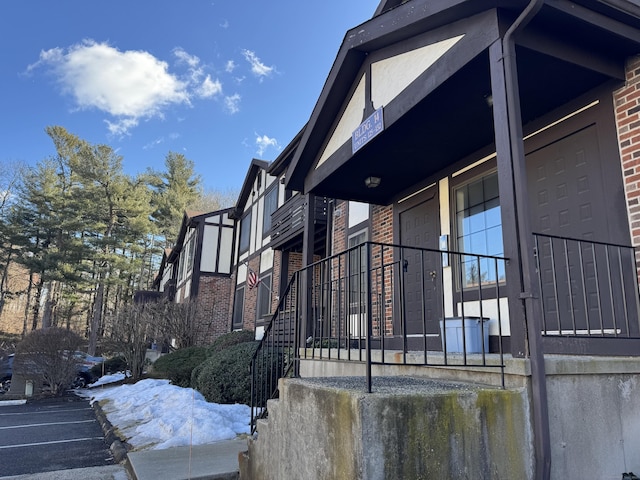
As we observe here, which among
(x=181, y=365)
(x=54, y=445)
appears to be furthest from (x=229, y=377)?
(x=181, y=365)

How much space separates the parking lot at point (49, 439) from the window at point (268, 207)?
7.49 meters

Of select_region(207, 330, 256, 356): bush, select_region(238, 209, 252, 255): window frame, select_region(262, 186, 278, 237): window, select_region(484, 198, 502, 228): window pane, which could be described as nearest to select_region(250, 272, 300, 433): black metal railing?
select_region(484, 198, 502, 228): window pane

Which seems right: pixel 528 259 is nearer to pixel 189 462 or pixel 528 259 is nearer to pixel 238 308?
pixel 189 462

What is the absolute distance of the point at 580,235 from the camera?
3984 mm

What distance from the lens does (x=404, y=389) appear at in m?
2.49

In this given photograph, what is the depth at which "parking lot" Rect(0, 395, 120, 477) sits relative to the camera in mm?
5453

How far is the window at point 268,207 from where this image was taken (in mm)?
14641

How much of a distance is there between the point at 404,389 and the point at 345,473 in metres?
0.56

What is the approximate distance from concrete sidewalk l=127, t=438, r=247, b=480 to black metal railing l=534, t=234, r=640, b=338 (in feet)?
11.0

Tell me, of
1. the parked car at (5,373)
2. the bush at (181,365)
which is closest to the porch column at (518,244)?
the bush at (181,365)

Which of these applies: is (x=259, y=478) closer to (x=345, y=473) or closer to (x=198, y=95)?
(x=345, y=473)

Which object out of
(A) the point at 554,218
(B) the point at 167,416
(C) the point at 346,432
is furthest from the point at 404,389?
(B) the point at 167,416

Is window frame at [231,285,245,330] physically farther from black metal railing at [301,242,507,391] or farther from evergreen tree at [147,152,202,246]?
evergreen tree at [147,152,202,246]

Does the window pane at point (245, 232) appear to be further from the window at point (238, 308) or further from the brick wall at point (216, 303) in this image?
the brick wall at point (216, 303)
